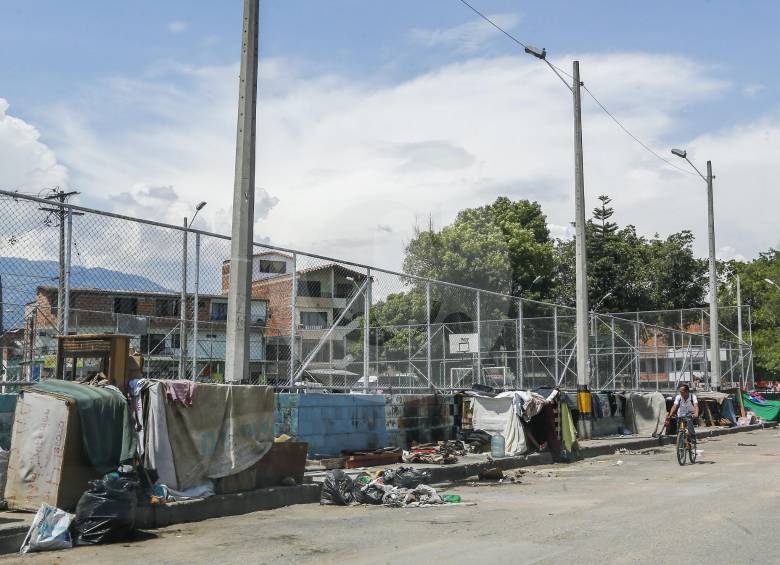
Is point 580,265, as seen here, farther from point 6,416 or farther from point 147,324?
point 6,416

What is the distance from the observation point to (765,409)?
37.7m

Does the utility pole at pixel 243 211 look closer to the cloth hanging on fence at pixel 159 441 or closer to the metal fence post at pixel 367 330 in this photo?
the cloth hanging on fence at pixel 159 441

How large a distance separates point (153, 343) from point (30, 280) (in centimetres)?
447

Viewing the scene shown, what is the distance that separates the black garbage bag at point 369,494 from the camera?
40.0ft

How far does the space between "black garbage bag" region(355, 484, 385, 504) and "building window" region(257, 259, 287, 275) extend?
4850 millimetres

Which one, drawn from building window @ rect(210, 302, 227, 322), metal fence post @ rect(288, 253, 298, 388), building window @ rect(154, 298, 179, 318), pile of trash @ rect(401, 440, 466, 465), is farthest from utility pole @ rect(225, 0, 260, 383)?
pile of trash @ rect(401, 440, 466, 465)

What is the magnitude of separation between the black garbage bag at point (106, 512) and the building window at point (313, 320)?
6532 mm

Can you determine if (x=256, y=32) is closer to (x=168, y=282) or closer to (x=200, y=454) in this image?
(x=168, y=282)

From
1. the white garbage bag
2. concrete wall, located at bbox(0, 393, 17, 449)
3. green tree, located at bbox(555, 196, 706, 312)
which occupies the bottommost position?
the white garbage bag

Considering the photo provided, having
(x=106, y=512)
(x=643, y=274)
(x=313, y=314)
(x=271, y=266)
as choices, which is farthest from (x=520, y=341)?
(x=643, y=274)

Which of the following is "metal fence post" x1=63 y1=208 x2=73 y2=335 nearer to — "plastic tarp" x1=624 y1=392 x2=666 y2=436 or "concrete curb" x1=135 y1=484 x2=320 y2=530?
"concrete curb" x1=135 y1=484 x2=320 y2=530

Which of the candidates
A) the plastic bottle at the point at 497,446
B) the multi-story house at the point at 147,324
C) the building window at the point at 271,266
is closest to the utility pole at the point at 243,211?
the multi-story house at the point at 147,324

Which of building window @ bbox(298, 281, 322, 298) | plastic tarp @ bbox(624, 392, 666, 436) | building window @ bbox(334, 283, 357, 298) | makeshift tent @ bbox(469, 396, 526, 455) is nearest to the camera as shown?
building window @ bbox(298, 281, 322, 298)

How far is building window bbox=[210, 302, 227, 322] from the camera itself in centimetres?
1447
